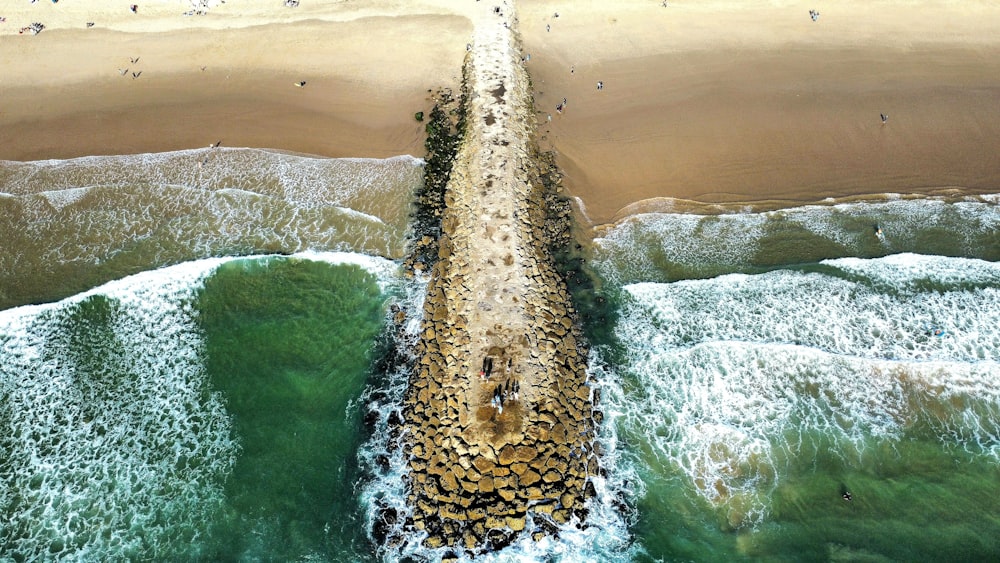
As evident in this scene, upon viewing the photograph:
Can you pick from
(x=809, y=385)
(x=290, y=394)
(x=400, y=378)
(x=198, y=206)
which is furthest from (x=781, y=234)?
(x=198, y=206)

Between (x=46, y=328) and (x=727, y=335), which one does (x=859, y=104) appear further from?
(x=46, y=328)

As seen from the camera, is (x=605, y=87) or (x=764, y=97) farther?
(x=605, y=87)

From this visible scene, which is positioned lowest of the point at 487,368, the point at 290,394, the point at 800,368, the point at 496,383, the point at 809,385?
the point at 290,394

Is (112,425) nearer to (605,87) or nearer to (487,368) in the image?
(487,368)

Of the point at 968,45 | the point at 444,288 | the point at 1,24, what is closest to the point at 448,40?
the point at 444,288

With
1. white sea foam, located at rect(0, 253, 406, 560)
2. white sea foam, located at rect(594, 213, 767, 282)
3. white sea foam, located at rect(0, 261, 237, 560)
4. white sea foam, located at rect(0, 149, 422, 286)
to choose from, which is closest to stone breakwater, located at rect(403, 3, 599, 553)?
white sea foam, located at rect(594, 213, 767, 282)

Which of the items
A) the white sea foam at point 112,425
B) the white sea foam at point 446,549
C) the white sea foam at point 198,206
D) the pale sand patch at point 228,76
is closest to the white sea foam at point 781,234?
the white sea foam at point 446,549

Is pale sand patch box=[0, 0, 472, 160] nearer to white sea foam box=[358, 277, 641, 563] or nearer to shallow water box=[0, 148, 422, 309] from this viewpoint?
shallow water box=[0, 148, 422, 309]
